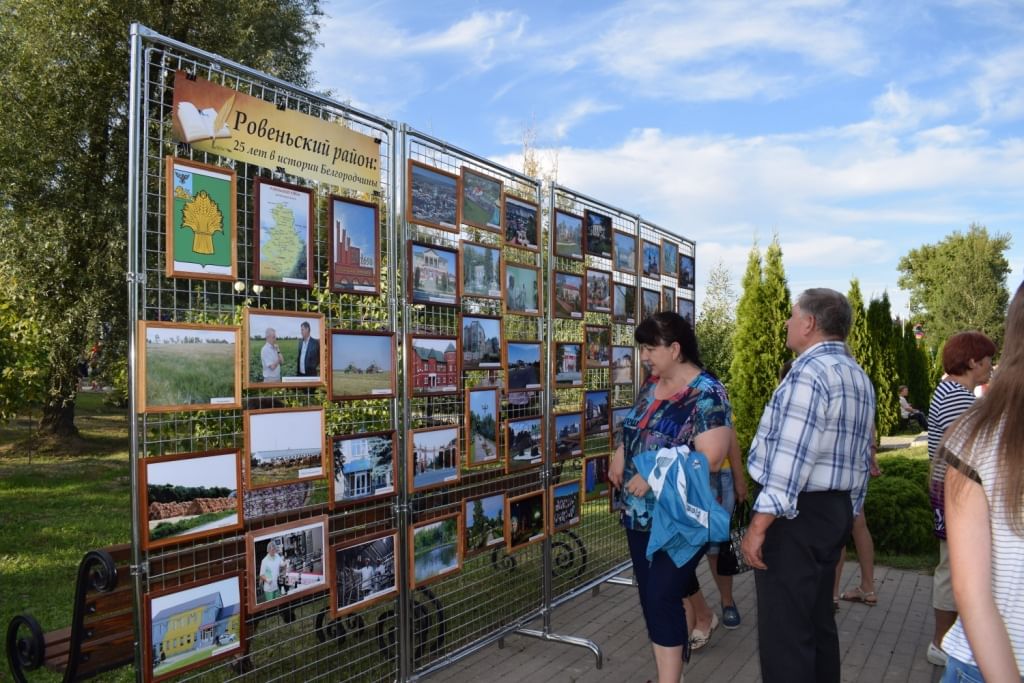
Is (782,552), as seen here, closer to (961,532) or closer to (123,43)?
(961,532)

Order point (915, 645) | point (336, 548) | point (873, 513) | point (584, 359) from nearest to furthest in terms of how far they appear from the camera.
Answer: point (336, 548) < point (915, 645) < point (584, 359) < point (873, 513)

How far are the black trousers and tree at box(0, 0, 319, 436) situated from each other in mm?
12880

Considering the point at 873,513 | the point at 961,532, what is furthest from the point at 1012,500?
the point at 873,513

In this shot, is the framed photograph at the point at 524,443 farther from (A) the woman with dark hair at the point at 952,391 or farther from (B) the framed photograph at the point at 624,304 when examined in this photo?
(A) the woman with dark hair at the point at 952,391

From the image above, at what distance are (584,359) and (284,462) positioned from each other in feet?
9.11

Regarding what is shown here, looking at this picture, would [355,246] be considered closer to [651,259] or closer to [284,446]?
[284,446]

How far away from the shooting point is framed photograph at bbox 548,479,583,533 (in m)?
5.12

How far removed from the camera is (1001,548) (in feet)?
5.23

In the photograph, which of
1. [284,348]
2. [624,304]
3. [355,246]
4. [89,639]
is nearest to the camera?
[284,348]

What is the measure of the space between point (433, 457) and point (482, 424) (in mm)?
465

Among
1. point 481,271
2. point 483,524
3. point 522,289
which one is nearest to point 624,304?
point 522,289

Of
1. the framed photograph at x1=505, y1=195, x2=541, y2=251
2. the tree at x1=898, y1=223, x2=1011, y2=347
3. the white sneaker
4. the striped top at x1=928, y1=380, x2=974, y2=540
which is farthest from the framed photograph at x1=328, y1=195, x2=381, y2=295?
the tree at x1=898, y1=223, x2=1011, y2=347

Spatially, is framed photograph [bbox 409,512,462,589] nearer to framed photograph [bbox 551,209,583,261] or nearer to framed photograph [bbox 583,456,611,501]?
framed photograph [bbox 583,456,611,501]

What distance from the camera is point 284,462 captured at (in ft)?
10.3
